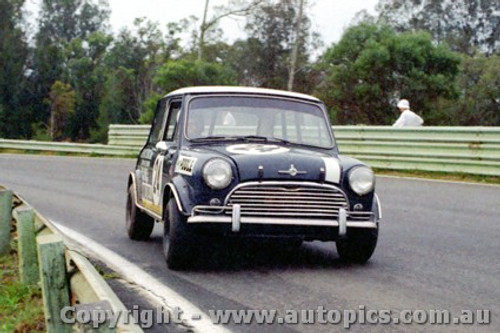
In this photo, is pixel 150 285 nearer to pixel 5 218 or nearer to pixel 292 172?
pixel 292 172

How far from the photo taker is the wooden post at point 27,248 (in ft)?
20.6

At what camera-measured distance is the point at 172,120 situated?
8.37 meters

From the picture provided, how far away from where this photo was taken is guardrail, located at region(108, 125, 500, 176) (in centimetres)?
1579

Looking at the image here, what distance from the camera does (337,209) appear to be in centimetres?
698

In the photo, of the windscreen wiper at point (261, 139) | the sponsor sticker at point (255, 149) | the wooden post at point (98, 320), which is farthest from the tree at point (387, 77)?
the wooden post at point (98, 320)

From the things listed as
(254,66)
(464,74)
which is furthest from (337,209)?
(254,66)

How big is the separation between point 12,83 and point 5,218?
252ft

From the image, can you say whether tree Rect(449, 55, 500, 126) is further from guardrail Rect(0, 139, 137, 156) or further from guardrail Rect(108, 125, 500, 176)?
guardrail Rect(108, 125, 500, 176)

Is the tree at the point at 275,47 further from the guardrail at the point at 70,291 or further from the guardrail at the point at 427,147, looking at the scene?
the guardrail at the point at 70,291

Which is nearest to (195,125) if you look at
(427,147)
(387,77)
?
(427,147)

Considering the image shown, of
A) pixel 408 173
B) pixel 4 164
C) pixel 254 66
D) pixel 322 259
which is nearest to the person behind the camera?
pixel 322 259

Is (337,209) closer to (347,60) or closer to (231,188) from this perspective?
(231,188)

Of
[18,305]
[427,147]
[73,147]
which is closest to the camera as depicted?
[18,305]

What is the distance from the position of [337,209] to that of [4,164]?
16948mm
